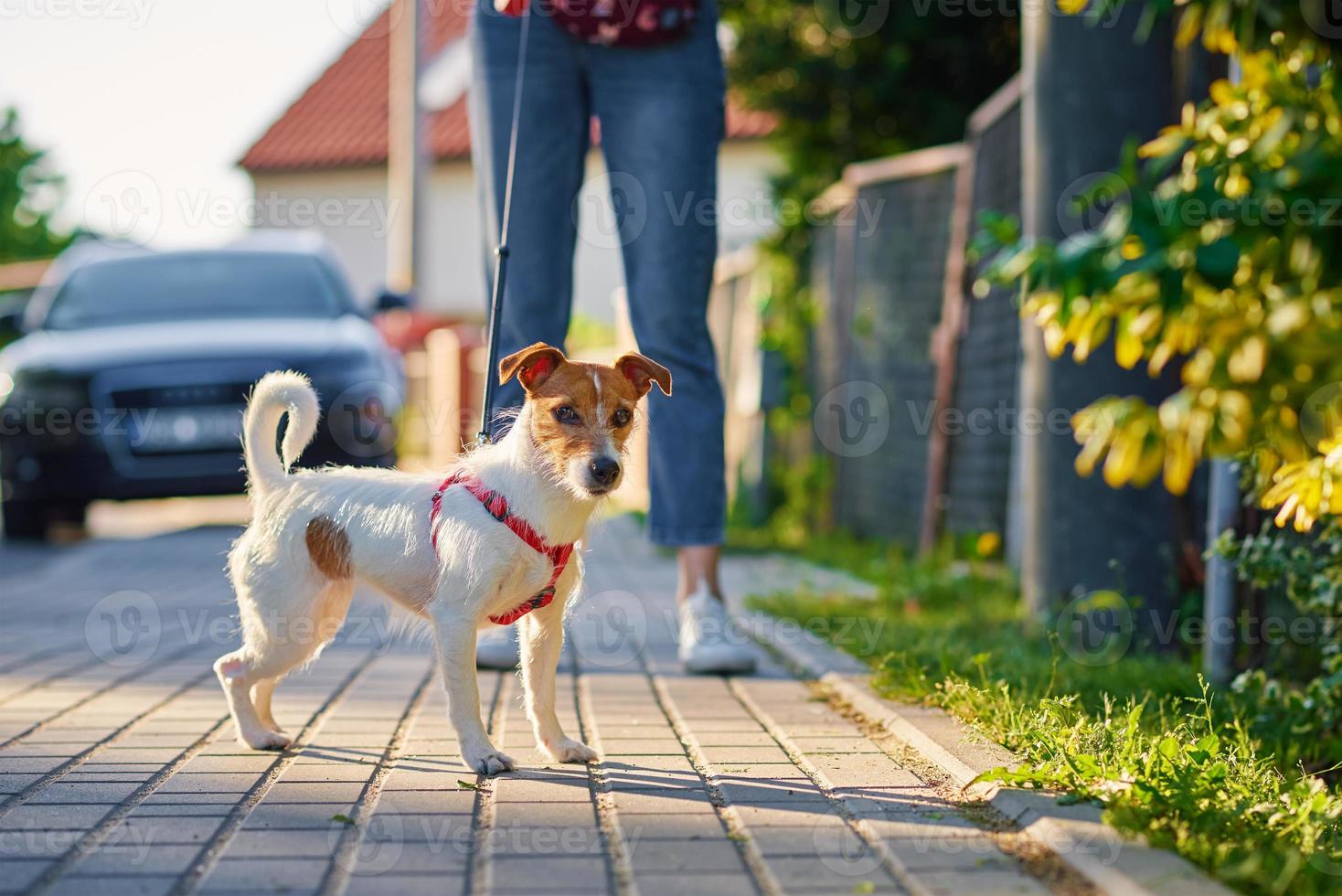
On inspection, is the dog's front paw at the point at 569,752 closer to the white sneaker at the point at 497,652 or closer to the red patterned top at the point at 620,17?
the white sneaker at the point at 497,652

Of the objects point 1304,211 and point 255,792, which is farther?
point 255,792

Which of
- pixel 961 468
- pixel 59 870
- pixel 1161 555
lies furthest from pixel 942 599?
pixel 59 870

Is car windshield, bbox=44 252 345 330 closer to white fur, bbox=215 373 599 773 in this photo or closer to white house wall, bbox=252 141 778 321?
white fur, bbox=215 373 599 773

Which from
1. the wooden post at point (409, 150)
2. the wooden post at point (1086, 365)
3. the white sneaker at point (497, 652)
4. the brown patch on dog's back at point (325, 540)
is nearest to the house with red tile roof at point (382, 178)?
the wooden post at point (409, 150)

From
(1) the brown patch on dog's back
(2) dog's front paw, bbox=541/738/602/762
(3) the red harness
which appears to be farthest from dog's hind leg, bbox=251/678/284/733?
(2) dog's front paw, bbox=541/738/602/762

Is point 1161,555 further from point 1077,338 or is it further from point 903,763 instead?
point 1077,338

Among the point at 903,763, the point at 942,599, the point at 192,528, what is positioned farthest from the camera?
the point at 192,528

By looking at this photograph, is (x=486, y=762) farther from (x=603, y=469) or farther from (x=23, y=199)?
(x=23, y=199)

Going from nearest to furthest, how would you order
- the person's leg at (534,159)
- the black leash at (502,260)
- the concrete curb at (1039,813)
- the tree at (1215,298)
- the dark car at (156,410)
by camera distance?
the tree at (1215,298) < the concrete curb at (1039,813) < the black leash at (502,260) < the person's leg at (534,159) < the dark car at (156,410)

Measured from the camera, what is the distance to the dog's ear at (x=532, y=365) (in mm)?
3264

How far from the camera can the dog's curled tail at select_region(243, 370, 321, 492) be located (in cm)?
342

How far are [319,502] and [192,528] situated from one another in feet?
23.5

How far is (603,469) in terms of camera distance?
3.15m

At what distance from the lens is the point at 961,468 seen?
23.7 feet
